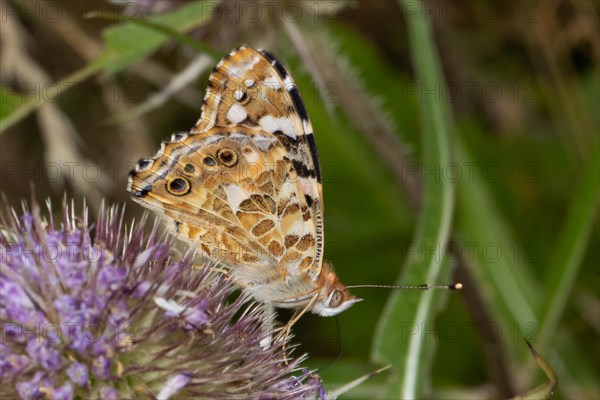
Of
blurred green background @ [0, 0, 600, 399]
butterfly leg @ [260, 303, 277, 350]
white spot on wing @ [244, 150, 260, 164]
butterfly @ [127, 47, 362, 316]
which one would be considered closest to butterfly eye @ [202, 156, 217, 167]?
butterfly @ [127, 47, 362, 316]

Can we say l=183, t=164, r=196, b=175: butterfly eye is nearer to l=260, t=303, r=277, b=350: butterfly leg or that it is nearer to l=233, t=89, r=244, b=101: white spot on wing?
l=233, t=89, r=244, b=101: white spot on wing

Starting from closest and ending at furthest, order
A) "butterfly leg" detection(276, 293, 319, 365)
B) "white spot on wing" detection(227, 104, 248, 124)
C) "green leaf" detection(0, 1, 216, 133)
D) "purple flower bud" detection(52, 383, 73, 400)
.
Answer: "purple flower bud" detection(52, 383, 73, 400) < "butterfly leg" detection(276, 293, 319, 365) < "white spot on wing" detection(227, 104, 248, 124) < "green leaf" detection(0, 1, 216, 133)

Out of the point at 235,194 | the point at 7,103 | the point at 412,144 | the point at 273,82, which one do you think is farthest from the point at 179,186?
the point at 412,144

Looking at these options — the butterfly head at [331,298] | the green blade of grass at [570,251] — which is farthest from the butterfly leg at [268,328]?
the green blade of grass at [570,251]

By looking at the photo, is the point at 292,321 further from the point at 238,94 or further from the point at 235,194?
the point at 238,94

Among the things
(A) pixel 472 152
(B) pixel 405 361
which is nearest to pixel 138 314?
(B) pixel 405 361

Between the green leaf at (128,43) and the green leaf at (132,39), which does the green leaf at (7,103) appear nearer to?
the green leaf at (128,43)
